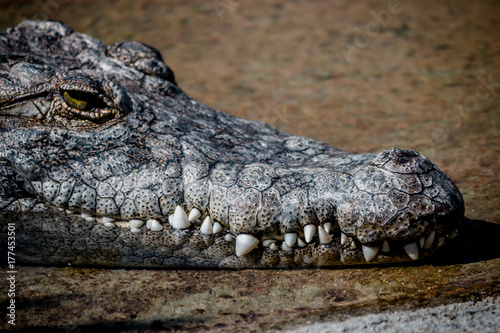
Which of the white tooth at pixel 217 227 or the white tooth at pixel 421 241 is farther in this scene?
the white tooth at pixel 217 227

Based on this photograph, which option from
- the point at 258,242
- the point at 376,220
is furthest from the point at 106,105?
the point at 376,220

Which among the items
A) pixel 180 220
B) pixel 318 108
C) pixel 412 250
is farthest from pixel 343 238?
pixel 318 108

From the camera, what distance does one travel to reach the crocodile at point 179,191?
9.73 ft

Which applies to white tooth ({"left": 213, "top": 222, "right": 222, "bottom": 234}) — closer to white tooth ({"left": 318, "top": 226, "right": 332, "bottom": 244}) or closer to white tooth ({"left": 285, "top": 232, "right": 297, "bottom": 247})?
white tooth ({"left": 285, "top": 232, "right": 297, "bottom": 247})

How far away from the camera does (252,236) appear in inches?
120

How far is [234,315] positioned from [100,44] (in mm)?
2629

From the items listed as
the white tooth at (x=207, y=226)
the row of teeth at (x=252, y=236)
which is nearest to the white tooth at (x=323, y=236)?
the row of teeth at (x=252, y=236)

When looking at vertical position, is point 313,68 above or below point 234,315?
above

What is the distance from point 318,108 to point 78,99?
297cm

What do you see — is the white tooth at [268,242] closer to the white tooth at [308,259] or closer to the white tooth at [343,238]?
the white tooth at [308,259]

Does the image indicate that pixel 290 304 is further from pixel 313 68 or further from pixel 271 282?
pixel 313 68

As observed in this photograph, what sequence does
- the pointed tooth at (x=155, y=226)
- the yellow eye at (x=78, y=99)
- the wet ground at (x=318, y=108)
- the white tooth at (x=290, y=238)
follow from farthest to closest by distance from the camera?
1. the yellow eye at (x=78, y=99)
2. the pointed tooth at (x=155, y=226)
3. the white tooth at (x=290, y=238)
4. the wet ground at (x=318, y=108)

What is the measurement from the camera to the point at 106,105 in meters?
3.46

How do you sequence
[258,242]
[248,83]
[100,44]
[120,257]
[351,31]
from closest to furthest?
1. [258,242]
2. [120,257]
3. [100,44]
4. [248,83]
5. [351,31]
